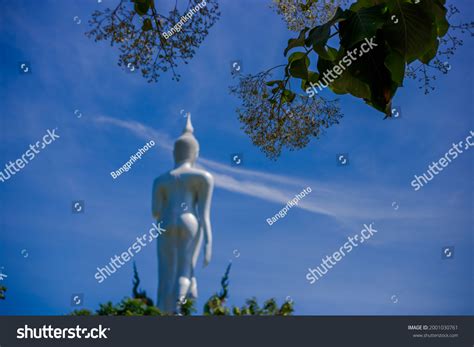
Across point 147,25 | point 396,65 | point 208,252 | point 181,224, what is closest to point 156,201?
point 181,224

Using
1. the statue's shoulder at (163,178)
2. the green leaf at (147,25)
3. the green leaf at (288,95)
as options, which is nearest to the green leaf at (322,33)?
the green leaf at (288,95)

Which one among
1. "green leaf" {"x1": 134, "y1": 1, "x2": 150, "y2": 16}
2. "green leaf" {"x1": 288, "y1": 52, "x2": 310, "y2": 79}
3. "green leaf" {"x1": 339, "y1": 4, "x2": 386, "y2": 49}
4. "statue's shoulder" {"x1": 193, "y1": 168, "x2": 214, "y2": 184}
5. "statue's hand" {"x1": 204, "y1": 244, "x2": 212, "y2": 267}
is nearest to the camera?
"green leaf" {"x1": 339, "y1": 4, "x2": 386, "y2": 49}

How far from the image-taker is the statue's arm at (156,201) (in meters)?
5.25

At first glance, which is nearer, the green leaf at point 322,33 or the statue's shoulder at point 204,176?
the green leaf at point 322,33

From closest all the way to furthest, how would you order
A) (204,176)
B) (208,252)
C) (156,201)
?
(208,252)
(204,176)
(156,201)

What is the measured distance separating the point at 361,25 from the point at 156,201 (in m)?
4.85

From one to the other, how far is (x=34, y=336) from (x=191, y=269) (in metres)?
3.37

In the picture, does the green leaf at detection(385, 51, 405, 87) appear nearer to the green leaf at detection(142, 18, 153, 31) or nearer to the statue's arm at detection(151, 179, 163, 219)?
the green leaf at detection(142, 18, 153, 31)

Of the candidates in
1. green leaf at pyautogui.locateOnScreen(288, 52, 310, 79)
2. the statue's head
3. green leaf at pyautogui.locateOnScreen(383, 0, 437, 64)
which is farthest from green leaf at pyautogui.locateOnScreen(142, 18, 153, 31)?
the statue's head

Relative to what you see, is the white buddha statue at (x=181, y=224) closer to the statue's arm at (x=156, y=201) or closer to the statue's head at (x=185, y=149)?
the statue's arm at (x=156, y=201)

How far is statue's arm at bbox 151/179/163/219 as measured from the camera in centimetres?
525

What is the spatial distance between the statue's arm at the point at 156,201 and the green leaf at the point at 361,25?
480cm

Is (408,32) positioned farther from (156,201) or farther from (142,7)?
(156,201)

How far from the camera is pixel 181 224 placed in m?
5.09
